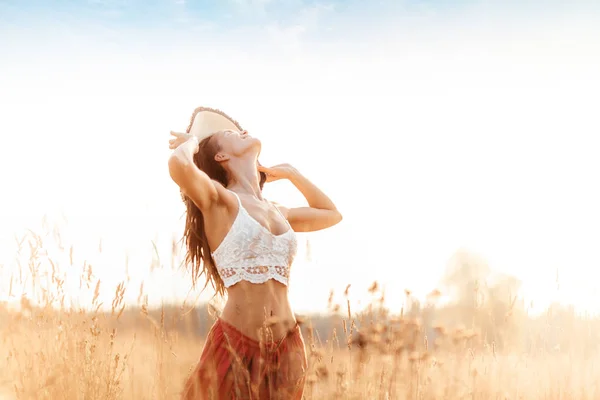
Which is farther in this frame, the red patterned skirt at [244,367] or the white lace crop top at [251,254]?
the white lace crop top at [251,254]

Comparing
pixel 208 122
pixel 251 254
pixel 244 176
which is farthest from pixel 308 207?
pixel 251 254

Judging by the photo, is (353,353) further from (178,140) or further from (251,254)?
(178,140)

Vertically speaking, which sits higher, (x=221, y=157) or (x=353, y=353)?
(x=221, y=157)

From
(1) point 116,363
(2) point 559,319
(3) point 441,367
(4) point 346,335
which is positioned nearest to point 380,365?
(4) point 346,335

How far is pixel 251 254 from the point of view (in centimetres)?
311

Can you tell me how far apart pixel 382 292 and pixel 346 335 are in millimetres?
397

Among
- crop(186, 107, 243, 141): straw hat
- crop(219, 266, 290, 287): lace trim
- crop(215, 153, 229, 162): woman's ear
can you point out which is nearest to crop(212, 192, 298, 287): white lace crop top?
crop(219, 266, 290, 287): lace trim

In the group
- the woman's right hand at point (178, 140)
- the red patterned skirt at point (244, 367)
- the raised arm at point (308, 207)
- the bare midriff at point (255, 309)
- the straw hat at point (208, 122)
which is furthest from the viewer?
the raised arm at point (308, 207)

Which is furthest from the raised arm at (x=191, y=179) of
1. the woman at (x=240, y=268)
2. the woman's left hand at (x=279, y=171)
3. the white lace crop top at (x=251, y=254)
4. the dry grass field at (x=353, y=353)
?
the woman's left hand at (x=279, y=171)

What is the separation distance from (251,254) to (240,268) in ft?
0.31

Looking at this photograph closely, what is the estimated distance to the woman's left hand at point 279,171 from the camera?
13.3ft

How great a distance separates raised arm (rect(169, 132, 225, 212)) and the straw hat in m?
0.67

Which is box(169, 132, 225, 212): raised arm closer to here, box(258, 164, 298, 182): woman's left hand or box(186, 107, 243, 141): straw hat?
box(186, 107, 243, 141): straw hat

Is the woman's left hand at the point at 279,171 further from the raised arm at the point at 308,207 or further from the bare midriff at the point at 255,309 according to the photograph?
the bare midriff at the point at 255,309
